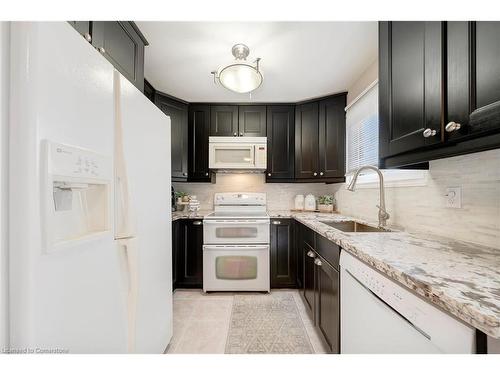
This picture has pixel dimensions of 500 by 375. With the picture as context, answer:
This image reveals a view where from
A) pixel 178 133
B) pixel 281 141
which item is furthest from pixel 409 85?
pixel 178 133

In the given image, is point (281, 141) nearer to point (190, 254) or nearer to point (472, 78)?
point (190, 254)

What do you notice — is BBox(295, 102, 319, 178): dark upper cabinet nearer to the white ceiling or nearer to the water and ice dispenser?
the white ceiling

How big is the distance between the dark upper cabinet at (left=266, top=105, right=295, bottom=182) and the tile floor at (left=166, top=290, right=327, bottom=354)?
1.51 m

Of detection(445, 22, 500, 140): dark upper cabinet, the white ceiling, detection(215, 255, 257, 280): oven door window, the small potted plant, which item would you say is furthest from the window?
detection(215, 255, 257, 280): oven door window

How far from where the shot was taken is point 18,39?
20.7 inches

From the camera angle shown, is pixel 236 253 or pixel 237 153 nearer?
pixel 236 253

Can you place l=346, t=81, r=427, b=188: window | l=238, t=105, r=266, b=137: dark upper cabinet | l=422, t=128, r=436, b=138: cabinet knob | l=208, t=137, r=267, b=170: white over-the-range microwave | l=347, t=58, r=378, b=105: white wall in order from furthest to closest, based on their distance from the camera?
l=238, t=105, r=266, b=137: dark upper cabinet → l=208, t=137, r=267, b=170: white over-the-range microwave → l=347, t=58, r=378, b=105: white wall → l=346, t=81, r=427, b=188: window → l=422, t=128, r=436, b=138: cabinet knob

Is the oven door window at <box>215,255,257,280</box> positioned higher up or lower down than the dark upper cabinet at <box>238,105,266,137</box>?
lower down

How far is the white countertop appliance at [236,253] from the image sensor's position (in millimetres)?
2412

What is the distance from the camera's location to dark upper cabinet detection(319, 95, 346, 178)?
8.30ft

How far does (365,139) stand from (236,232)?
1.69 m

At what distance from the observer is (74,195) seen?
0.68 meters

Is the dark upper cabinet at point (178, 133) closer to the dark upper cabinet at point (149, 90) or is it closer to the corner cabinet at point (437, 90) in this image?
the dark upper cabinet at point (149, 90)

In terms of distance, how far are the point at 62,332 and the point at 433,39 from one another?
164 cm
